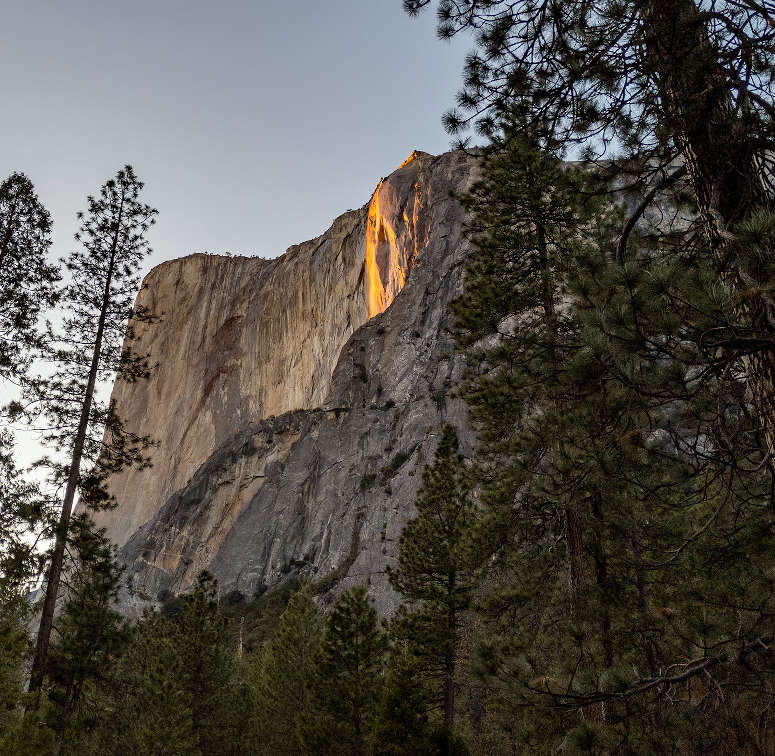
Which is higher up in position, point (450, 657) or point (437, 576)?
point (437, 576)

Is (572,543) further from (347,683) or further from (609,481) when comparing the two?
(347,683)

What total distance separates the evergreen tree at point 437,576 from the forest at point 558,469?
6cm

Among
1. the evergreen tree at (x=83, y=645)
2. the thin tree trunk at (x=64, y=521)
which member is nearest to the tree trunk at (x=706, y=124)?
the thin tree trunk at (x=64, y=521)

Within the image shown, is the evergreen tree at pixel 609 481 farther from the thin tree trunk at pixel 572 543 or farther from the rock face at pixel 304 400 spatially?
the rock face at pixel 304 400

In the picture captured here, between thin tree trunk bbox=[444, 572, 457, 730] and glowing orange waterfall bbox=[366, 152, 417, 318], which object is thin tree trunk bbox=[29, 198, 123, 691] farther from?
glowing orange waterfall bbox=[366, 152, 417, 318]

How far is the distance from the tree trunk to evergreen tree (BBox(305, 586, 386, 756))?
11.2 meters

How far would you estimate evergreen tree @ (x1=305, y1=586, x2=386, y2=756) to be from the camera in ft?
39.7

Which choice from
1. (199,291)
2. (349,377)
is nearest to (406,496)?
(349,377)

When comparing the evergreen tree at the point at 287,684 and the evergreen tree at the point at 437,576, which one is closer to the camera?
the evergreen tree at the point at 437,576

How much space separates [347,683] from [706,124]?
41.0 ft

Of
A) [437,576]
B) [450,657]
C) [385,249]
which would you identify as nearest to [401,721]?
[450,657]

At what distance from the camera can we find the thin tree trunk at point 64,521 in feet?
29.2

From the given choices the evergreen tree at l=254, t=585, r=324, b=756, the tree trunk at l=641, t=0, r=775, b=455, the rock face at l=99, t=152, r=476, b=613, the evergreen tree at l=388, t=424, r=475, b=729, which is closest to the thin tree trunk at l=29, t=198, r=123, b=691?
the evergreen tree at l=388, t=424, r=475, b=729

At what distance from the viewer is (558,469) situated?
237 inches
